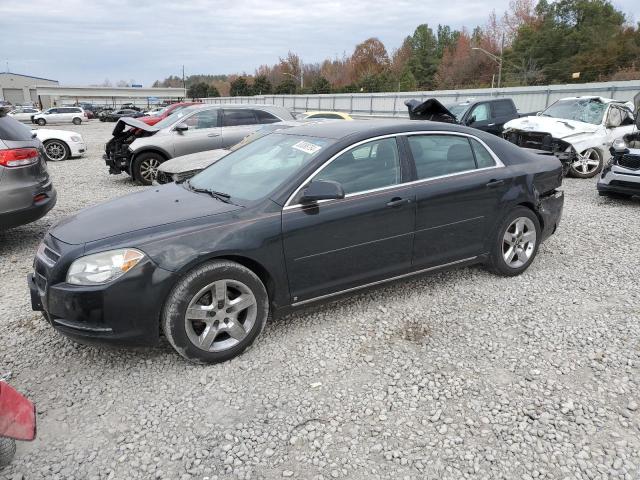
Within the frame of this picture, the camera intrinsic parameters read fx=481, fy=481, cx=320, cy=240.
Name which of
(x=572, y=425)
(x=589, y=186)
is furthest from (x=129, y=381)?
(x=589, y=186)

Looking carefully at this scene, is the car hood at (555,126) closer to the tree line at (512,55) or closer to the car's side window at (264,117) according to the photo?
the car's side window at (264,117)

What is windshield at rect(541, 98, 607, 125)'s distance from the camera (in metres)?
10.7

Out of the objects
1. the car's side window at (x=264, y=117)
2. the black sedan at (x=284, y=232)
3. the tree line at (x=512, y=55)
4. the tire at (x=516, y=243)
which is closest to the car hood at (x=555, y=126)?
the car's side window at (x=264, y=117)

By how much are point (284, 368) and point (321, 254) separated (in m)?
0.86

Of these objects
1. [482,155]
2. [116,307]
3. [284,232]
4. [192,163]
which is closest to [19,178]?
[192,163]

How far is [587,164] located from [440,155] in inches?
305

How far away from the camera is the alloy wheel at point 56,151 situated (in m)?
14.7

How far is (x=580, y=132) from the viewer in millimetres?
10062

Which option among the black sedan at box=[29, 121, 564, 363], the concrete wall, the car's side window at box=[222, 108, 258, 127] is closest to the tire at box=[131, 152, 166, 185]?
the car's side window at box=[222, 108, 258, 127]

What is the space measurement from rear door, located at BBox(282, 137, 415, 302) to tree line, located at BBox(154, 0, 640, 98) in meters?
43.9

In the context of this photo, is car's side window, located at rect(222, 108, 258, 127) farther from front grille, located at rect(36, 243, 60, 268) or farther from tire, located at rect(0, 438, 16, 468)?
tire, located at rect(0, 438, 16, 468)

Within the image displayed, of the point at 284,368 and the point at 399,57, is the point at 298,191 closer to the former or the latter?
the point at 284,368

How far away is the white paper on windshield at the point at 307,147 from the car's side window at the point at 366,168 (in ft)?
0.66

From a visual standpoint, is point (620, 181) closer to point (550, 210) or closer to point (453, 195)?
point (550, 210)
